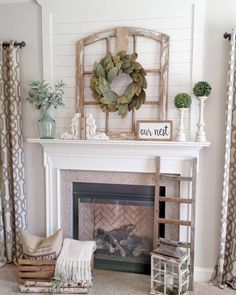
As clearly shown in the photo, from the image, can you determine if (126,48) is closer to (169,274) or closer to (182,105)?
(182,105)

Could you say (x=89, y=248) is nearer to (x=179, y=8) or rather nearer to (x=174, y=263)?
(x=174, y=263)

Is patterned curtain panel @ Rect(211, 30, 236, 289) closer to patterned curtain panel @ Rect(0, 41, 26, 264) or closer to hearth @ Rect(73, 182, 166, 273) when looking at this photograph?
hearth @ Rect(73, 182, 166, 273)

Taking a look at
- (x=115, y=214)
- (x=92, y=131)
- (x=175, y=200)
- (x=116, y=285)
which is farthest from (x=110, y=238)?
(x=92, y=131)

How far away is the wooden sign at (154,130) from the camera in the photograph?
8.87 ft

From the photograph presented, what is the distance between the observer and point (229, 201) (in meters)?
2.68

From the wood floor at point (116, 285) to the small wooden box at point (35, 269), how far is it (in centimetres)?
14

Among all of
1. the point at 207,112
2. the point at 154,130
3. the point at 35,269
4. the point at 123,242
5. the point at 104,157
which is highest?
the point at 207,112

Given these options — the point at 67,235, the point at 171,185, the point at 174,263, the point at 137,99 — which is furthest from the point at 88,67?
the point at 174,263

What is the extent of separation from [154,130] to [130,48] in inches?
29.4

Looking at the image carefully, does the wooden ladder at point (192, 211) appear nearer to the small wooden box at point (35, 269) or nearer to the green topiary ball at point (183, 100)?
the green topiary ball at point (183, 100)

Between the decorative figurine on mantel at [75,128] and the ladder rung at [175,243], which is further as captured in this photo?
the decorative figurine on mantel at [75,128]

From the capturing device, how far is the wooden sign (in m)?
2.70

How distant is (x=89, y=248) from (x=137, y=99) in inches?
53.2

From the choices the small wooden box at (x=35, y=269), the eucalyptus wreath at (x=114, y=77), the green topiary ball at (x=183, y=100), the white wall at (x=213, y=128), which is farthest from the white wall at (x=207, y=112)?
the eucalyptus wreath at (x=114, y=77)
